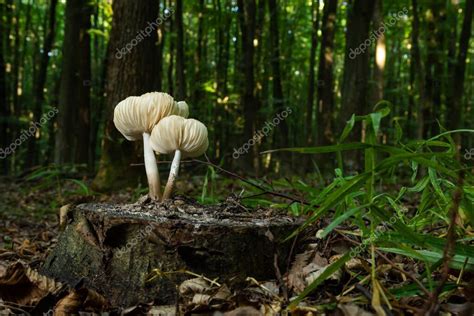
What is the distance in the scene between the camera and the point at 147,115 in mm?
2430

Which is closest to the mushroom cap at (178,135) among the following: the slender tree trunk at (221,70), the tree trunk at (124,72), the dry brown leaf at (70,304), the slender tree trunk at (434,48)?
the dry brown leaf at (70,304)

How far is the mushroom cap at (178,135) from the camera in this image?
2309mm

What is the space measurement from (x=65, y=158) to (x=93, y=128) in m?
8.32

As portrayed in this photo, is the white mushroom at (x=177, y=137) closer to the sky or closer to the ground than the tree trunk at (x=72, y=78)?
closer to the ground

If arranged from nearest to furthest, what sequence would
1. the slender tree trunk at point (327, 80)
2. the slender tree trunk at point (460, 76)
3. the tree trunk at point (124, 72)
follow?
the tree trunk at point (124, 72) → the slender tree trunk at point (460, 76) → the slender tree trunk at point (327, 80)

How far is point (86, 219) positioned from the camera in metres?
2.15

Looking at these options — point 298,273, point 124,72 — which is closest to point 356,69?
point 124,72

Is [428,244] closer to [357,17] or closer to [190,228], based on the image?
[190,228]

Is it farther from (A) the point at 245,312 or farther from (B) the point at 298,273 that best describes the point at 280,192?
(A) the point at 245,312

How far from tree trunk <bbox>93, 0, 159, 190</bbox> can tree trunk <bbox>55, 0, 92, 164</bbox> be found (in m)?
4.76

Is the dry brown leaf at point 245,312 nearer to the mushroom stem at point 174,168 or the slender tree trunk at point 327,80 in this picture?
the mushroom stem at point 174,168

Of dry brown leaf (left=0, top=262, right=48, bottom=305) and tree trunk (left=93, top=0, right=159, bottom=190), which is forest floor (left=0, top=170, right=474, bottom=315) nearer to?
dry brown leaf (left=0, top=262, right=48, bottom=305)

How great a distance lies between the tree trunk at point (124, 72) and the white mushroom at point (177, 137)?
374 centimetres

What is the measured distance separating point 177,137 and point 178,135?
12 mm
